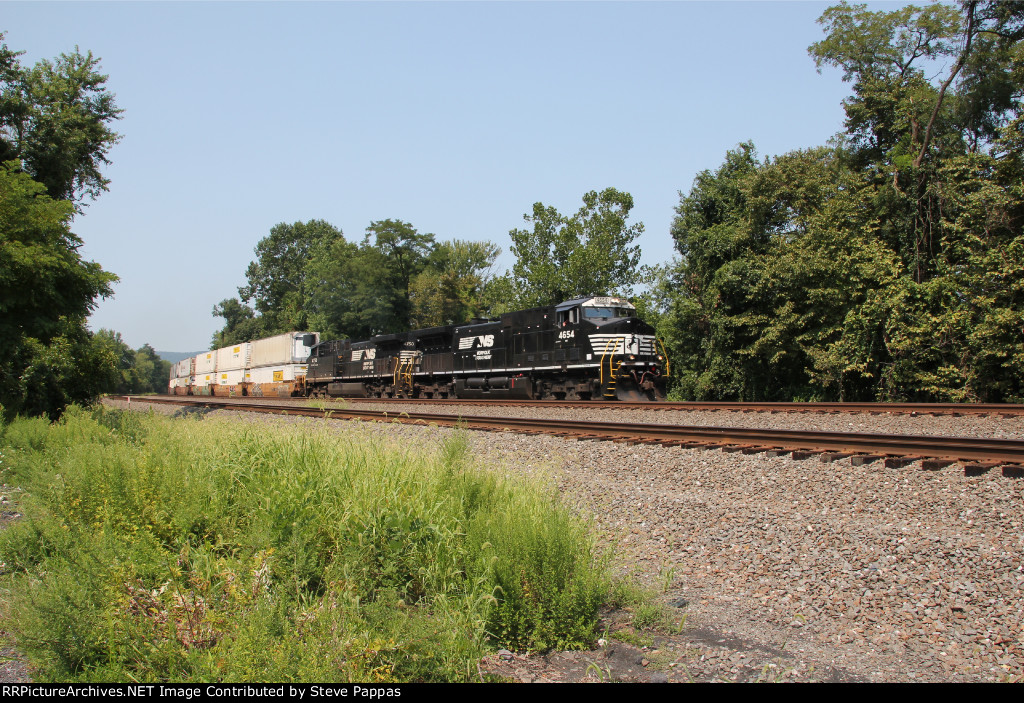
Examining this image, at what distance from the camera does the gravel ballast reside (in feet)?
13.4

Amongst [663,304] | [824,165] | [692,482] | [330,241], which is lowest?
[692,482]

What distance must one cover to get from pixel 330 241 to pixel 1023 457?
82.2m

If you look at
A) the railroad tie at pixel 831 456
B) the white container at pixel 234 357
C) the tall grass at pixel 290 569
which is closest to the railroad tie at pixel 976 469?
the railroad tie at pixel 831 456

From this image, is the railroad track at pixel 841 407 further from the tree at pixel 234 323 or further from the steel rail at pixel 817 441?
the tree at pixel 234 323

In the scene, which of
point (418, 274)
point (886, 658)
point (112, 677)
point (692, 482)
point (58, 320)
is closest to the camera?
point (112, 677)

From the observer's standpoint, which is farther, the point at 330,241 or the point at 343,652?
the point at 330,241

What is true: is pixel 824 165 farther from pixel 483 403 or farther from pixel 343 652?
pixel 343 652

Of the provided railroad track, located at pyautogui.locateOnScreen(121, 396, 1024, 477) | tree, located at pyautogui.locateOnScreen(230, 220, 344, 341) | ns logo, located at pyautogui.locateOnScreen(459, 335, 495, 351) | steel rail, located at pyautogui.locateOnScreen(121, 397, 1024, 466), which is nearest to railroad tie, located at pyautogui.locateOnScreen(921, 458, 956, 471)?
railroad track, located at pyautogui.locateOnScreen(121, 396, 1024, 477)

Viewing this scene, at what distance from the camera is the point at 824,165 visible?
2784 cm

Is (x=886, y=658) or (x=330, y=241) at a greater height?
(x=330, y=241)

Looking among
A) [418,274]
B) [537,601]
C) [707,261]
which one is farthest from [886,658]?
[418,274]

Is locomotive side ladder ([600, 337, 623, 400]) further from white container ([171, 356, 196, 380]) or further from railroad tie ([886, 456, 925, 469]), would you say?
white container ([171, 356, 196, 380])

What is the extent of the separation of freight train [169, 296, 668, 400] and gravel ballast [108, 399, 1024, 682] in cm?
1197

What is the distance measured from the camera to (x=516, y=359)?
2358cm
